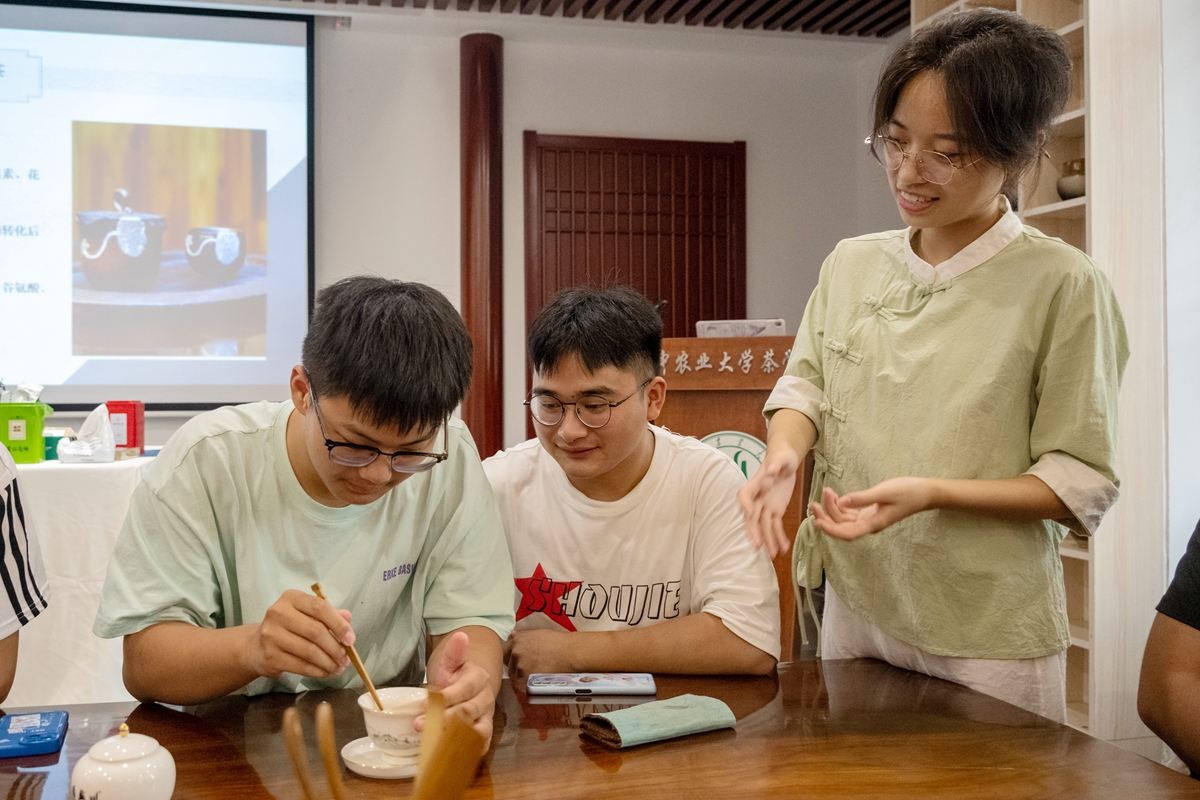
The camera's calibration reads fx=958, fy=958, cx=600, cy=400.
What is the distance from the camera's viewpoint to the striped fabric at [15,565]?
128 centimetres

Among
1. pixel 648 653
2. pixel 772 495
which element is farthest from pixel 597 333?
pixel 648 653

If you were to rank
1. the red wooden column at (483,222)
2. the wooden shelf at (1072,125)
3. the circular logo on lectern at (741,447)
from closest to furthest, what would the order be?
1. the circular logo on lectern at (741,447)
2. the wooden shelf at (1072,125)
3. the red wooden column at (483,222)

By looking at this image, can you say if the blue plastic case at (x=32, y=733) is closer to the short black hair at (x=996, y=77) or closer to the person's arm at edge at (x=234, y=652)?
the person's arm at edge at (x=234, y=652)

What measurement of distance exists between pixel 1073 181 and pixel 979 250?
2.08m

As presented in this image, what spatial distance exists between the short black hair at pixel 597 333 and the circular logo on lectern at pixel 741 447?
1.14 meters

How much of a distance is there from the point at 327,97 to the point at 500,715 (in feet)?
14.0

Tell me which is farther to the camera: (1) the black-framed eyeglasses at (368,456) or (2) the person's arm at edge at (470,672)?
(1) the black-framed eyeglasses at (368,456)

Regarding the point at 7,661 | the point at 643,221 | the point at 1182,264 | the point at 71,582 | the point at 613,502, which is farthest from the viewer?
the point at 643,221

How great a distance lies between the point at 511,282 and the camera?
16.5 ft

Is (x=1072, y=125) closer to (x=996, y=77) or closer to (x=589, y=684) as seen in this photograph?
(x=996, y=77)

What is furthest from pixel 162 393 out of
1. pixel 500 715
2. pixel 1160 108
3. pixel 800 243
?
pixel 1160 108

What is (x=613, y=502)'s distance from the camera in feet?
5.61

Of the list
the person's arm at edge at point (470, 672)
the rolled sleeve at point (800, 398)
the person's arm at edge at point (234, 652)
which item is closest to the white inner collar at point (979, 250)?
the rolled sleeve at point (800, 398)

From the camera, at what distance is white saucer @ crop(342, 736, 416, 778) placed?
100 cm
